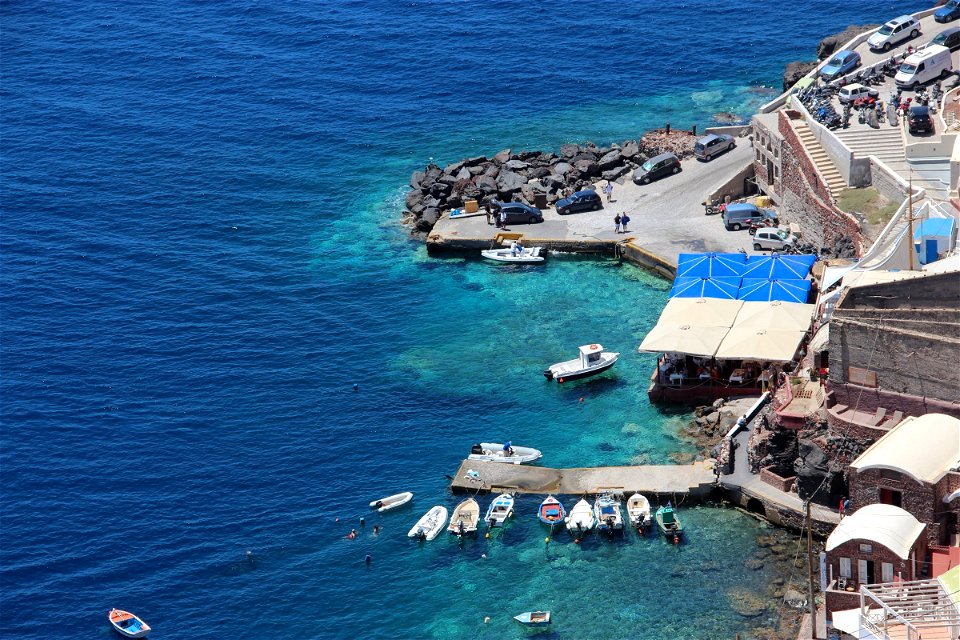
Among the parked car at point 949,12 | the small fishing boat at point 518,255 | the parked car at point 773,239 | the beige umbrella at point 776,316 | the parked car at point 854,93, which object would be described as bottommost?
the beige umbrella at point 776,316

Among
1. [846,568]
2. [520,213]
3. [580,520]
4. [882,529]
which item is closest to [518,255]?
[520,213]

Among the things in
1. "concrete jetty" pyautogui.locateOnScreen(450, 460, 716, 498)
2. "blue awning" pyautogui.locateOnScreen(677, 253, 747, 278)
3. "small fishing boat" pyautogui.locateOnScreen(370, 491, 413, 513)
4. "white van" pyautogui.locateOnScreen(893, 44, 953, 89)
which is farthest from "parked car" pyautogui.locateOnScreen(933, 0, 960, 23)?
"small fishing boat" pyautogui.locateOnScreen(370, 491, 413, 513)

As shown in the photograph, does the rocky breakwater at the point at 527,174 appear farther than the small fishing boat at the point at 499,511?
Yes

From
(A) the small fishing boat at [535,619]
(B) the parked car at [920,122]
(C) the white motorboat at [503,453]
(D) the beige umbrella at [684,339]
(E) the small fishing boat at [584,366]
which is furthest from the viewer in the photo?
(B) the parked car at [920,122]

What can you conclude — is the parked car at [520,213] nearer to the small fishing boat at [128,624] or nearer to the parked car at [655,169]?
the parked car at [655,169]

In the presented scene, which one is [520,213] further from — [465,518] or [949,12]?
[949,12]

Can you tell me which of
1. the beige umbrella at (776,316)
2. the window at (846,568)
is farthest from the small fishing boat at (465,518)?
the beige umbrella at (776,316)

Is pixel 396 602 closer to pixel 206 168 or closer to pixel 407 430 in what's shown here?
pixel 407 430
